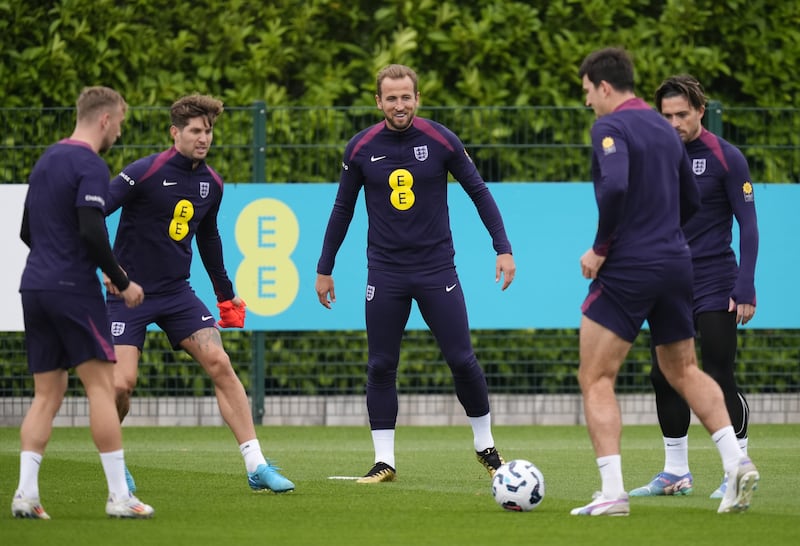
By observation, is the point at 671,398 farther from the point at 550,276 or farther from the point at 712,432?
the point at 550,276

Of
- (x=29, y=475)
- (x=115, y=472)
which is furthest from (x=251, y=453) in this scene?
(x=29, y=475)

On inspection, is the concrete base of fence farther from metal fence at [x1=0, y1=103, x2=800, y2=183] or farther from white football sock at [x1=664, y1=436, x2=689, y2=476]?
white football sock at [x1=664, y1=436, x2=689, y2=476]

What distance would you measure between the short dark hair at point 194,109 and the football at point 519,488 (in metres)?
2.65

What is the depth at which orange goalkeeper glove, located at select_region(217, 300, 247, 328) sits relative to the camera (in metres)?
9.27

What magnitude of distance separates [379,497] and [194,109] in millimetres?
2435

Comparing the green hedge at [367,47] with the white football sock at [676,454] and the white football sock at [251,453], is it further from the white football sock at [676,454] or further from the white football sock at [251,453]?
the white football sock at [676,454]

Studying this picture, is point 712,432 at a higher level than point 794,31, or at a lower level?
lower

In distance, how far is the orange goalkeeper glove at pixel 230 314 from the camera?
927cm

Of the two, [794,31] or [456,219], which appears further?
[794,31]

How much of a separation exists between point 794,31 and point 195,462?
7.73 m

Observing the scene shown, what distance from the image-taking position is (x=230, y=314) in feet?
30.5

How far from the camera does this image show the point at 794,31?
1509 cm

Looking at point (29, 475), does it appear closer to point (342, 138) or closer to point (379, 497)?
point (379, 497)

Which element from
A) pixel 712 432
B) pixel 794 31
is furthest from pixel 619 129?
pixel 794 31
